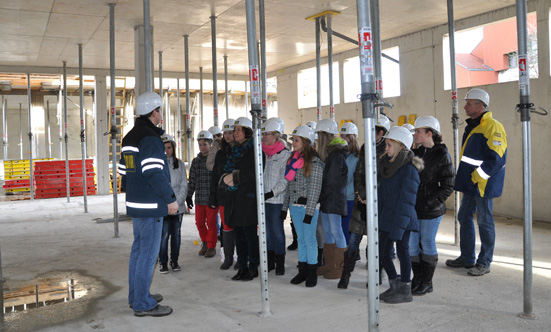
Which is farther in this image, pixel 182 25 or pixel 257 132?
pixel 182 25

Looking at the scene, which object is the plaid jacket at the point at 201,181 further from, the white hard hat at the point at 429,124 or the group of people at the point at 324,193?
the white hard hat at the point at 429,124

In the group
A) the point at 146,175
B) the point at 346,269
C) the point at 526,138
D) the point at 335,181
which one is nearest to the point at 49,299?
the point at 146,175

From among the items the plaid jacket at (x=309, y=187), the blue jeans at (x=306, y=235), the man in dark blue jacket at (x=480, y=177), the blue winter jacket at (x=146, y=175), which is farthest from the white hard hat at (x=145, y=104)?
the man in dark blue jacket at (x=480, y=177)

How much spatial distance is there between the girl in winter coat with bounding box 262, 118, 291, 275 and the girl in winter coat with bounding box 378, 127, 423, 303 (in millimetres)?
1179

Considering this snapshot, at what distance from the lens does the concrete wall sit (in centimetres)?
810

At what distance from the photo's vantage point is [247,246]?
510 centimetres

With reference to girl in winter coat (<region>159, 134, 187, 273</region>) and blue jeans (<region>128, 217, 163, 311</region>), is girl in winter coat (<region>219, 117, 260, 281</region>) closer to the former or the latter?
girl in winter coat (<region>159, 134, 187, 273</region>)

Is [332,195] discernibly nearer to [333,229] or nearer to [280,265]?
[333,229]

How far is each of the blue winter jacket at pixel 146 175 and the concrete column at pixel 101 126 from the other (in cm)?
1110

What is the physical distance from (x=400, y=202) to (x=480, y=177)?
153 centimetres

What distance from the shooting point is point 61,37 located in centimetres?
1045

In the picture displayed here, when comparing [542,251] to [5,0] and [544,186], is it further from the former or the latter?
[5,0]

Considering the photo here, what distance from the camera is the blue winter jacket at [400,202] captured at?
391 centimetres

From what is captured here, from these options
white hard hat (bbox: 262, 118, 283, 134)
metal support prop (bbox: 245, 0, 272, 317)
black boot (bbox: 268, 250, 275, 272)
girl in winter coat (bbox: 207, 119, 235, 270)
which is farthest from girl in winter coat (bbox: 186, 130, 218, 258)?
metal support prop (bbox: 245, 0, 272, 317)
